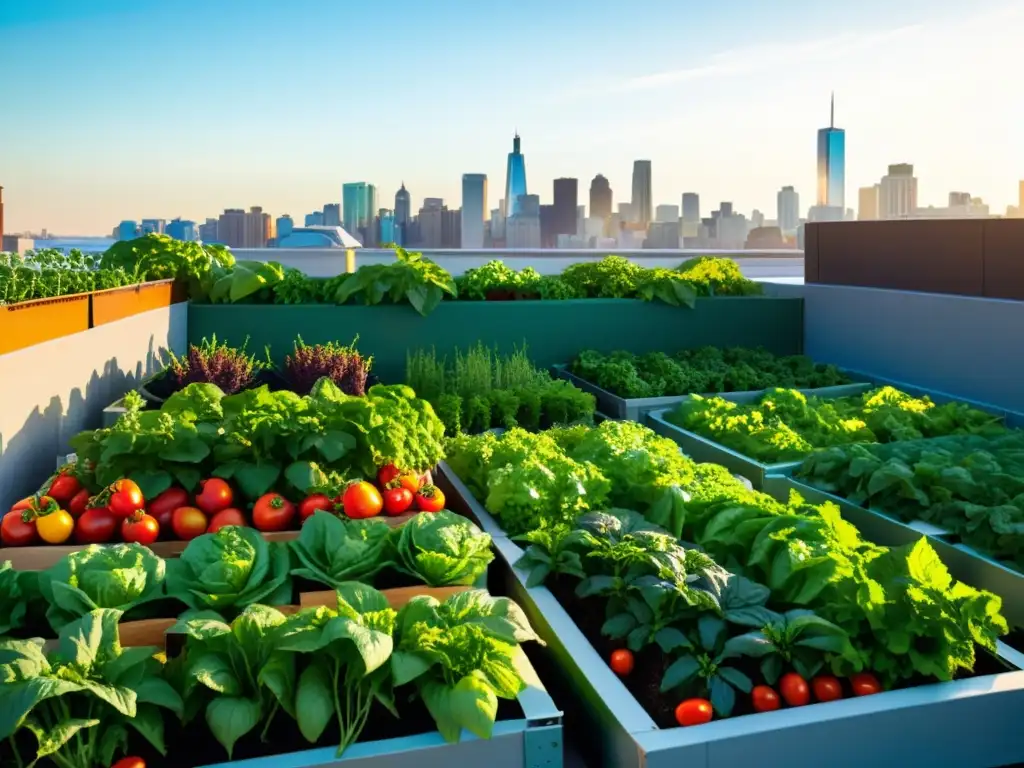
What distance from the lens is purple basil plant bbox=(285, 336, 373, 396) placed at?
453cm

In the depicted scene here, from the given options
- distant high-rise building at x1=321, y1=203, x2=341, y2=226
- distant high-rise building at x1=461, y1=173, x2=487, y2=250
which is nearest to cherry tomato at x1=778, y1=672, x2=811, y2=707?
distant high-rise building at x1=461, y1=173, x2=487, y2=250

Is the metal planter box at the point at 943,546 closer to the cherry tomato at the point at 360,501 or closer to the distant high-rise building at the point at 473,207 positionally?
the cherry tomato at the point at 360,501

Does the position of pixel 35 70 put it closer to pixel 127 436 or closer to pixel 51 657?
pixel 127 436

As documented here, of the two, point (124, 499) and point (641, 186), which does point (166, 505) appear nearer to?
point (124, 499)

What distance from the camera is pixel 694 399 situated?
5.04 m

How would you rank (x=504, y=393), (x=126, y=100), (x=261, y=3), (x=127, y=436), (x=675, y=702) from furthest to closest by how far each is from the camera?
(x=126, y=100) → (x=261, y=3) → (x=504, y=393) → (x=127, y=436) → (x=675, y=702)

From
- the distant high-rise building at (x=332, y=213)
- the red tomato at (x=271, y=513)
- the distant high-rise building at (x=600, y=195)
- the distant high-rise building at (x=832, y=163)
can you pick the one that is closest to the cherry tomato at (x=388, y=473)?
the red tomato at (x=271, y=513)

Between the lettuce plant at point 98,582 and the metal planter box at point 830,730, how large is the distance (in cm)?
107

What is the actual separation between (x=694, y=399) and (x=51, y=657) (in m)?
3.65

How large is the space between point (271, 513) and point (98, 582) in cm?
70

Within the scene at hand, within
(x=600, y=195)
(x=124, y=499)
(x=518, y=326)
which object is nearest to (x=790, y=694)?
(x=124, y=499)

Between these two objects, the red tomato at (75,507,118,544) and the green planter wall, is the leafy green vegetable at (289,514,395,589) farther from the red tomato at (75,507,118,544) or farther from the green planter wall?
the green planter wall

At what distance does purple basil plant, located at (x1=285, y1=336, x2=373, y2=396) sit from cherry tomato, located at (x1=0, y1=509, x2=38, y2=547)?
68.6 inches

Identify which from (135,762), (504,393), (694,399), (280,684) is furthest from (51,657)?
(694,399)
